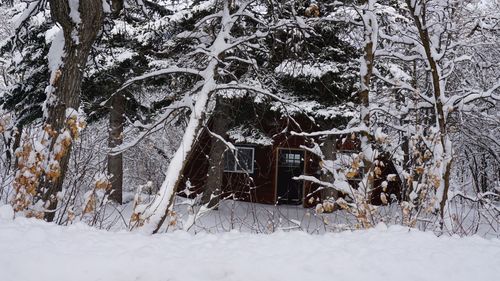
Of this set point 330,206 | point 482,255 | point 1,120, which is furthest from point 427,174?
point 1,120

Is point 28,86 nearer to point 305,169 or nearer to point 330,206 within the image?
point 305,169

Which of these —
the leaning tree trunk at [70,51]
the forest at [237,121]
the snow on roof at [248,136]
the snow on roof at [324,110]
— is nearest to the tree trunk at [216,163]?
the forest at [237,121]

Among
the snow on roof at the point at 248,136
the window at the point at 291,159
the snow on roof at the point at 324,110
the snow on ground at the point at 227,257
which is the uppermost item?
the snow on roof at the point at 324,110

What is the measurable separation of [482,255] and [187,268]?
1.81m

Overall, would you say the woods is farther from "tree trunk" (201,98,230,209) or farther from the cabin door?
the cabin door

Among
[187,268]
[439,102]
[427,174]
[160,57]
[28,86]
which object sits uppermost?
[160,57]

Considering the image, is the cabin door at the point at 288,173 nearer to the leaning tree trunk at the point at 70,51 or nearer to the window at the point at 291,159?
the window at the point at 291,159

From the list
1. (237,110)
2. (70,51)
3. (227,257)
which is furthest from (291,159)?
(227,257)

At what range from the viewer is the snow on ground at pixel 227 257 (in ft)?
7.57

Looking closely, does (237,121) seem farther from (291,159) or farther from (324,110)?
(291,159)

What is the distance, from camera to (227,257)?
254cm

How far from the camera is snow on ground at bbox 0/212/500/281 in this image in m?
2.31

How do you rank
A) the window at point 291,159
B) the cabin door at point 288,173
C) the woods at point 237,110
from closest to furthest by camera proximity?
the woods at point 237,110, the cabin door at point 288,173, the window at point 291,159

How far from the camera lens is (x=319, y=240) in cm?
296
